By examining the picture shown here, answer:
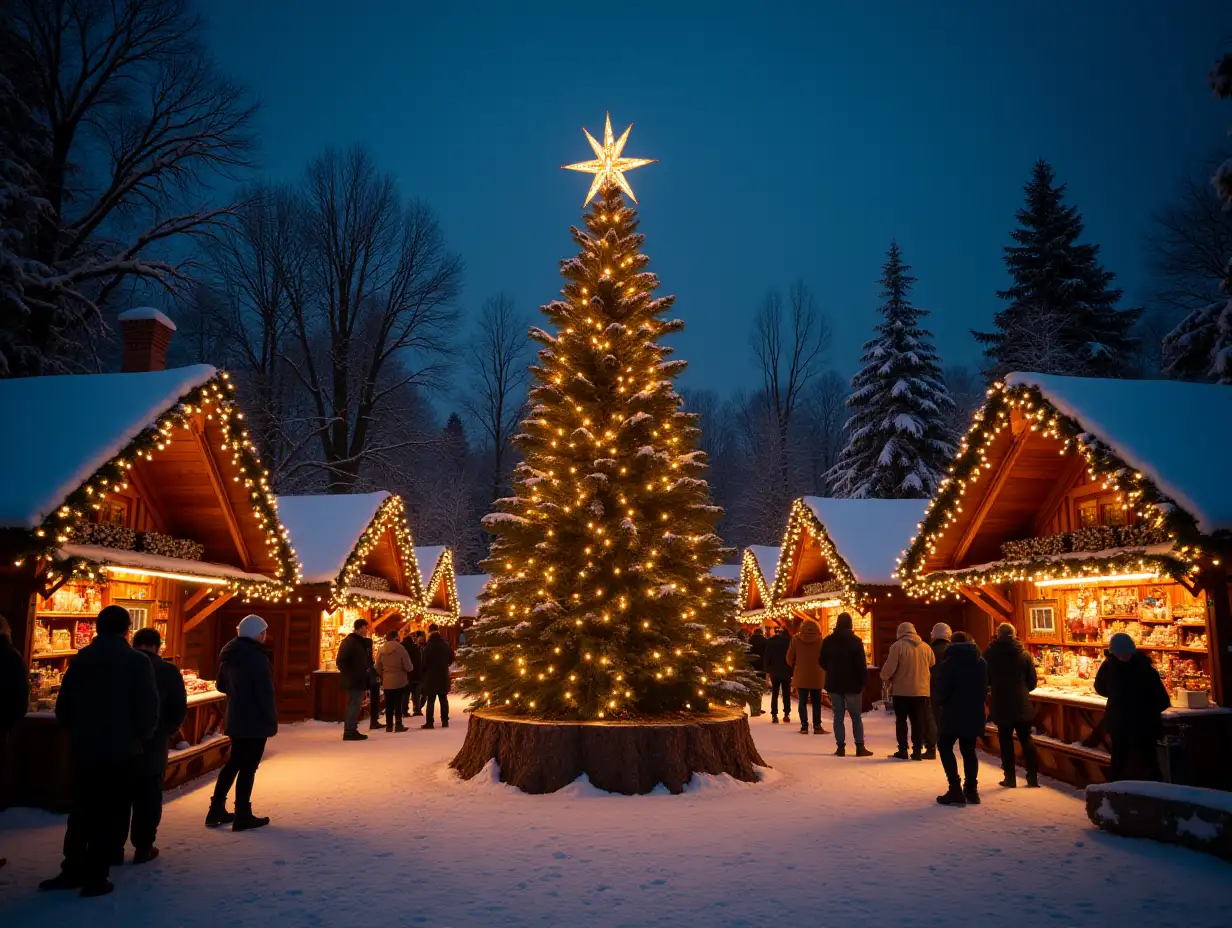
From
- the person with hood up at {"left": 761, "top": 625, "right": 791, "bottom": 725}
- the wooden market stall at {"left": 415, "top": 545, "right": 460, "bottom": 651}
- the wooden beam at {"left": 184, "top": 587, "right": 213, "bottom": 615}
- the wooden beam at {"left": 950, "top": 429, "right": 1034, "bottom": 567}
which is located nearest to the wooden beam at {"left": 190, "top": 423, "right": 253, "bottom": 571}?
the wooden beam at {"left": 184, "top": 587, "right": 213, "bottom": 615}

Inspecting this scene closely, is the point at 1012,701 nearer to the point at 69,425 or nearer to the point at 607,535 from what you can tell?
the point at 607,535

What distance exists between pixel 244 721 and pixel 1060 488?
12.4m

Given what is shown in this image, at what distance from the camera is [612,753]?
975 centimetres

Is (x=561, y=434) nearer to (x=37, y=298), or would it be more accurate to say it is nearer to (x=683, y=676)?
(x=683, y=676)

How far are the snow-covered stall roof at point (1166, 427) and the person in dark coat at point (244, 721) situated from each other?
31.5ft

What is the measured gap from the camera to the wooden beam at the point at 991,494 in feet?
44.2

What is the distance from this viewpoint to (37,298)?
19.9 m

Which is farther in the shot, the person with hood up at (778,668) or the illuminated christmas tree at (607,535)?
the person with hood up at (778,668)

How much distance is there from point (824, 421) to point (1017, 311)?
23.2 m

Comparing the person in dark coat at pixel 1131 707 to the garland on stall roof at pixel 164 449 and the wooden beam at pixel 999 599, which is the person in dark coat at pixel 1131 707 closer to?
the wooden beam at pixel 999 599

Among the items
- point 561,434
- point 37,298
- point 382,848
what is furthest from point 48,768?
point 37,298

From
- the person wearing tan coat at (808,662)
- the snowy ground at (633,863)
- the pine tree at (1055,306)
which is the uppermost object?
the pine tree at (1055,306)

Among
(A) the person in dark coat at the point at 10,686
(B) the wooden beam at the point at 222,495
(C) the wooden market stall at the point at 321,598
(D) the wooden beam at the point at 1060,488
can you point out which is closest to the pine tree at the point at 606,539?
(B) the wooden beam at the point at 222,495

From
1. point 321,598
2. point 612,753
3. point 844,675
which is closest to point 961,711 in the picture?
point 612,753
